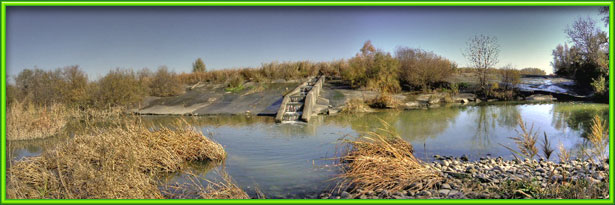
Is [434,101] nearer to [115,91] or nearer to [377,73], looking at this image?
[377,73]

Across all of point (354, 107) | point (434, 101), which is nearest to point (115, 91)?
point (354, 107)

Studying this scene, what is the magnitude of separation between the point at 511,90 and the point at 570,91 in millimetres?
2990

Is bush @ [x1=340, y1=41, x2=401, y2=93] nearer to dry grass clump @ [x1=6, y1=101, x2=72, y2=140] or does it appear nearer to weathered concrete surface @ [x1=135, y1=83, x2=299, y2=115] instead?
weathered concrete surface @ [x1=135, y1=83, x2=299, y2=115]

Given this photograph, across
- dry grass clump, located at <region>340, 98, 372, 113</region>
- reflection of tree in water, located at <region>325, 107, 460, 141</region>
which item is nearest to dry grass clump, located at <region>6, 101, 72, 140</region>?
reflection of tree in water, located at <region>325, 107, 460, 141</region>

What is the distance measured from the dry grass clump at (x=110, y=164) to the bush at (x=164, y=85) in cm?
1329

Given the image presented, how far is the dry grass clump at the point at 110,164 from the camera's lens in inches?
189

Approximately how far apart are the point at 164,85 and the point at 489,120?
51.8ft

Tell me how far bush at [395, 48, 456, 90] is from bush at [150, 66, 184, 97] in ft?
40.0

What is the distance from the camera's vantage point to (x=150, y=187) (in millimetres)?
4949

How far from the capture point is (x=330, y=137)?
30.7 feet

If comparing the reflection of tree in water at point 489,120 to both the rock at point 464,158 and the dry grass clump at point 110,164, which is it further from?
the dry grass clump at point 110,164

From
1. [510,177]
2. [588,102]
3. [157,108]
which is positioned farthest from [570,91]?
[157,108]

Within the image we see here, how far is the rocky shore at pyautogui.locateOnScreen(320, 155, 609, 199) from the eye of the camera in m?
4.58

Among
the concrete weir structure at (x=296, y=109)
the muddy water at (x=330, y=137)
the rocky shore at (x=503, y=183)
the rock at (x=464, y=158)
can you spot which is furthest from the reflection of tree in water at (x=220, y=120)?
the rocky shore at (x=503, y=183)
